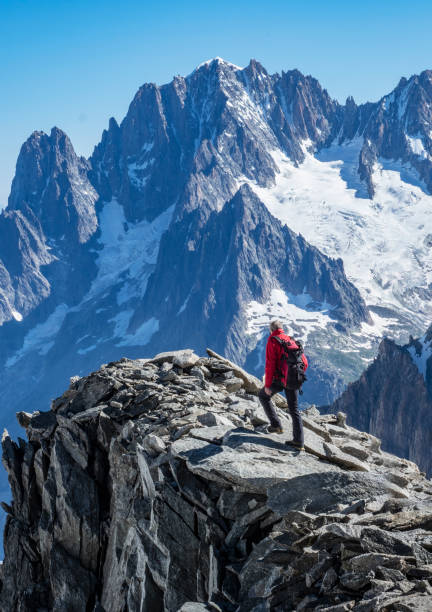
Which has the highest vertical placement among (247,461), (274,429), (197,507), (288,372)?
(288,372)

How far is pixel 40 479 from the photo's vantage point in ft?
94.4

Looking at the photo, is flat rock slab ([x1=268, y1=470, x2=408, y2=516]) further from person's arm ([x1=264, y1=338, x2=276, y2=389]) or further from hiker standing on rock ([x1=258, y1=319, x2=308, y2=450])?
person's arm ([x1=264, y1=338, x2=276, y2=389])

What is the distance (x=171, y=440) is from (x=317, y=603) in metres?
9.83

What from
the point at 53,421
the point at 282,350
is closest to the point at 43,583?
the point at 53,421

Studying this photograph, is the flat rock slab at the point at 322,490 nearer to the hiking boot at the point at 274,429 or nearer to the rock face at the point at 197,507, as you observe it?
the rock face at the point at 197,507

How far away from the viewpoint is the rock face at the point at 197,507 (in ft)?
43.9

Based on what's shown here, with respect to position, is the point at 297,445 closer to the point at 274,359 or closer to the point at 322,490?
the point at 274,359

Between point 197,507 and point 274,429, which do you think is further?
point 274,429

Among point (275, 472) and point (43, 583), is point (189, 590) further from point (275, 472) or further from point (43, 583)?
point (43, 583)

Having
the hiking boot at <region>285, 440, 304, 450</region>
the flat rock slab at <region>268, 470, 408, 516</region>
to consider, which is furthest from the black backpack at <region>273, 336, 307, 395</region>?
the flat rock slab at <region>268, 470, 408, 516</region>

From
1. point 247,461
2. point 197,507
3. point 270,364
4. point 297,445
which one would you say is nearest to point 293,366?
point 270,364

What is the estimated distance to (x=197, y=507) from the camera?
18688 millimetres

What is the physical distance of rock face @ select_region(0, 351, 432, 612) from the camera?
Result: 13.4 meters

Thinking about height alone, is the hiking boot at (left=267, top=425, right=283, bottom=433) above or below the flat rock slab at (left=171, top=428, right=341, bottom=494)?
above
